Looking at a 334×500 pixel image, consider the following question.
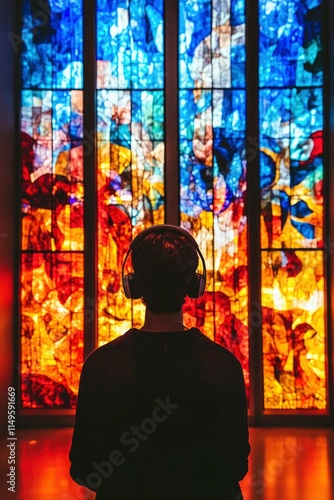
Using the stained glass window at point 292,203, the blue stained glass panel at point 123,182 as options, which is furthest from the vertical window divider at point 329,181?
the blue stained glass panel at point 123,182

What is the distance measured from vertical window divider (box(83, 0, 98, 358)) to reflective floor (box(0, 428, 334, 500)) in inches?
33.6

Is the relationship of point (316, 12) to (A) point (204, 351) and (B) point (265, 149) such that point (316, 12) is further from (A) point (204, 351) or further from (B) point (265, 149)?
(A) point (204, 351)

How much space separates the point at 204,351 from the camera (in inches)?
44.6

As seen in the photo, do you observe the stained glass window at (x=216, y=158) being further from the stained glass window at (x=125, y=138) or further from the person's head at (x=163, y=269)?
the person's head at (x=163, y=269)

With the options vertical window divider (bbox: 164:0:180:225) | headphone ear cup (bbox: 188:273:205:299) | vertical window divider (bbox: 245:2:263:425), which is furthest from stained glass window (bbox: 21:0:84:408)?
headphone ear cup (bbox: 188:273:205:299)

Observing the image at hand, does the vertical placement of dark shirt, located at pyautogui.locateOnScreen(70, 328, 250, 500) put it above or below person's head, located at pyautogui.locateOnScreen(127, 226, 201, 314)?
below

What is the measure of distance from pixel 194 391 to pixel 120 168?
4210 mm

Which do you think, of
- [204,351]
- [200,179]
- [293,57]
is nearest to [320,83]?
[293,57]

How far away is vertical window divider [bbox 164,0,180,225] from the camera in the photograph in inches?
201

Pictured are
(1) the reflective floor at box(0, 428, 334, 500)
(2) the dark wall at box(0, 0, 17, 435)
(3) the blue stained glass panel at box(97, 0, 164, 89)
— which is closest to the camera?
(1) the reflective floor at box(0, 428, 334, 500)

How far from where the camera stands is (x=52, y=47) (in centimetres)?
524

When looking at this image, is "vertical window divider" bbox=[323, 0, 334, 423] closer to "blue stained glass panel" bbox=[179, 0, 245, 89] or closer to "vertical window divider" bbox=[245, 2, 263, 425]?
"vertical window divider" bbox=[245, 2, 263, 425]

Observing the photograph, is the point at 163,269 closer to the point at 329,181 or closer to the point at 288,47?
the point at 329,181

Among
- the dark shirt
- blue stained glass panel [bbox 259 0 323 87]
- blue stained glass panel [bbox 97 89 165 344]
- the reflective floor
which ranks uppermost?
blue stained glass panel [bbox 259 0 323 87]
